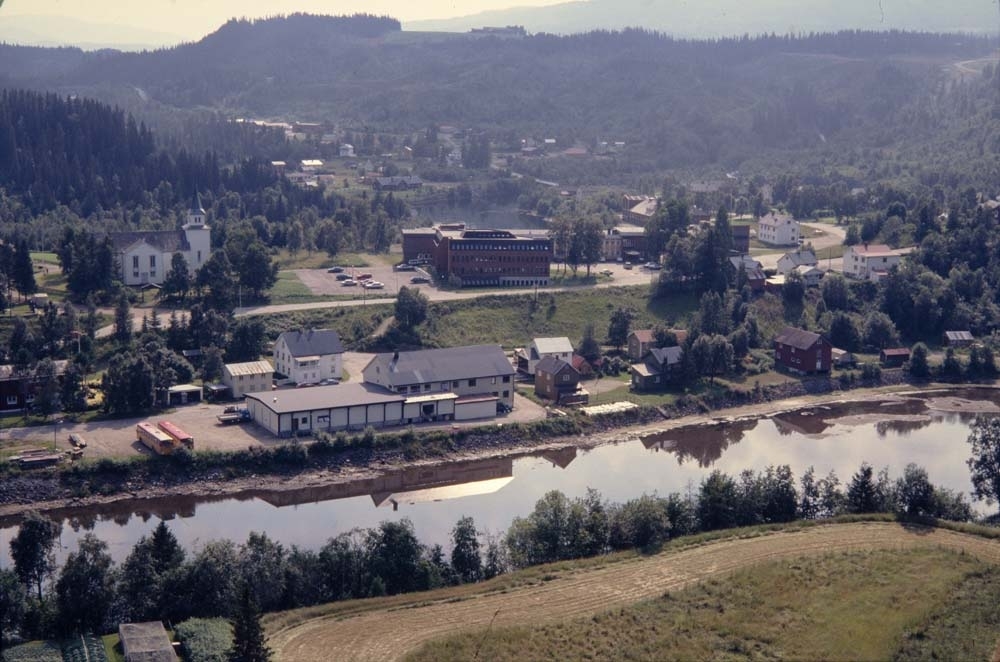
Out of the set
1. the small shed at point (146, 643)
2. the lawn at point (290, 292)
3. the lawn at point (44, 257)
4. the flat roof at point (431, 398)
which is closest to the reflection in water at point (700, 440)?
the flat roof at point (431, 398)

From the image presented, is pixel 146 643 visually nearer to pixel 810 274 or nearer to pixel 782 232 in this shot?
pixel 810 274

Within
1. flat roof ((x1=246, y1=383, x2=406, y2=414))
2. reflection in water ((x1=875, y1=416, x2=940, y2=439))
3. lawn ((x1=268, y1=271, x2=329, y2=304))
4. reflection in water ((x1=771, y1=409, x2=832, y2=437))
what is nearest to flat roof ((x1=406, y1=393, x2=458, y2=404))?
flat roof ((x1=246, y1=383, x2=406, y2=414))

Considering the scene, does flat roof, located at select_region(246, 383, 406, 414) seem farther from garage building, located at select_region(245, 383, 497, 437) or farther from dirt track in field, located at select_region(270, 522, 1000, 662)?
dirt track in field, located at select_region(270, 522, 1000, 662)

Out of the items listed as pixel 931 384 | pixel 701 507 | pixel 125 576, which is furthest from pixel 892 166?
pixel 125 576

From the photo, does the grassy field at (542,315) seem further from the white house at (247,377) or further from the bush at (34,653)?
the bush at (34,653)

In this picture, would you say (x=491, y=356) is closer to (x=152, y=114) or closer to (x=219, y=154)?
(x=219, y=154)
